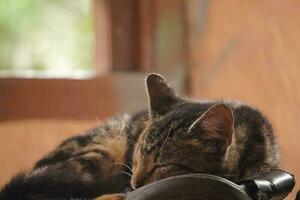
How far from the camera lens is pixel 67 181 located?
65.8 inches

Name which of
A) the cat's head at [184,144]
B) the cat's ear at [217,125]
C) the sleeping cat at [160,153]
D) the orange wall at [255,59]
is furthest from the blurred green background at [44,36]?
the cat's ear at [217,125]

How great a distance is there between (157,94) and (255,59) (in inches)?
31.0

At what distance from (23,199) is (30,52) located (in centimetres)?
211

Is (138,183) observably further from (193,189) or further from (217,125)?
(193,189)

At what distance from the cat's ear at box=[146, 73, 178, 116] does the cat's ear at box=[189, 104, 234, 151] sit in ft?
1.05

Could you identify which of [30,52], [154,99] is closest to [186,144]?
[154,99]

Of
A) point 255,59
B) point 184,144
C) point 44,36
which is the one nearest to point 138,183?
point 184,144

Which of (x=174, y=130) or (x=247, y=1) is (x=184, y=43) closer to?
(x=247, y=1)

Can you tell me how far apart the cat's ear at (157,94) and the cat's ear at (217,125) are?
319 millimetres

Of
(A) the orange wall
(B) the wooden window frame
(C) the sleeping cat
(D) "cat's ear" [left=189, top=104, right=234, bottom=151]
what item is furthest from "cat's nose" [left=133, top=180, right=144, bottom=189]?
(B) the wooden window frame

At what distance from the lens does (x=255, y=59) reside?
250 centimetres

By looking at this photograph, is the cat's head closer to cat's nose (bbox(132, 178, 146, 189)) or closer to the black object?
cat's nose (bbox(132, 178, 146, 189))

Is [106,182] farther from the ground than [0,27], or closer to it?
closer to it

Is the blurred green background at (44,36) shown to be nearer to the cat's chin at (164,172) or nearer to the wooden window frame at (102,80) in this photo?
the wooden window frame at (102,80)
